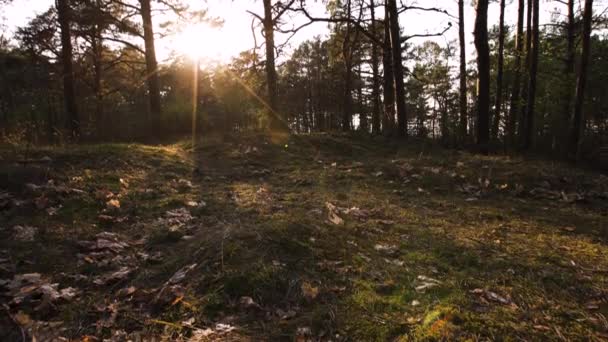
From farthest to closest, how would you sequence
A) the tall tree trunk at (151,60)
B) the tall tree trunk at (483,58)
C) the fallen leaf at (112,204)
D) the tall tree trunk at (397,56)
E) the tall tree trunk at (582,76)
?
the tall tree trunk at (151,60) → the tall tree trunk at (397,56) → the tall tree trunk at (582,76) → the tall tree trunk at (483,58) → the fallen leaf at (112,204)

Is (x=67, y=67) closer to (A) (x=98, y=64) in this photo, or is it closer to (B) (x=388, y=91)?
(B) (x=388, y=91)

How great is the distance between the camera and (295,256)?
2.92 m

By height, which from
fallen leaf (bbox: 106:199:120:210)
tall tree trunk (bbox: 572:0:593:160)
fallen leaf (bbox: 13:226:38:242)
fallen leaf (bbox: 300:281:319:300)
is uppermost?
tall tree trunk (bbox: 572:0:593:160)

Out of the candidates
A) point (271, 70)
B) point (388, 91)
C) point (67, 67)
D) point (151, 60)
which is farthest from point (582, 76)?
point (67, 67)

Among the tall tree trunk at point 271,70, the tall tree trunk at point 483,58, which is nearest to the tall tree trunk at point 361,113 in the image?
the tall tree trunk at point 271,70

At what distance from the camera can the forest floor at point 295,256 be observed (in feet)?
6.84

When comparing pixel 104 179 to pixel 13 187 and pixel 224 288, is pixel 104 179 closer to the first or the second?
pixel 13 187

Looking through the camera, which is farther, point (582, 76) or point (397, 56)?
point (397, 56)

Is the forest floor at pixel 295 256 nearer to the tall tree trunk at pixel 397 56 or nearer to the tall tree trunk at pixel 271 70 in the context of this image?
the tall tree trunk at pixel 397 56

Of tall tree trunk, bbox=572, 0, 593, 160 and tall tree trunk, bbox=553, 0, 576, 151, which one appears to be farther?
tall tree trunk, bbox=553, 0, 576, 151

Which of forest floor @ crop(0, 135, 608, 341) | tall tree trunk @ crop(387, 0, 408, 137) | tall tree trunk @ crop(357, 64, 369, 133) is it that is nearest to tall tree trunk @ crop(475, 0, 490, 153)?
tall tree trunk @ crop(387, 0, 408, 137)

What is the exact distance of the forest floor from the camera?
2.08 metres

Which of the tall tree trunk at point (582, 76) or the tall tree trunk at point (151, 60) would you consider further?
the tall tree trunk at point (151, 60)

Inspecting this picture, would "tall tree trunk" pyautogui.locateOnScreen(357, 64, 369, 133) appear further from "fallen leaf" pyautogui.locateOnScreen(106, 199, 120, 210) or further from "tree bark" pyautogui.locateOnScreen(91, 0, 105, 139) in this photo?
"tree bark" pyautogui.locateOnScreen(91, 0, 105, 139)
